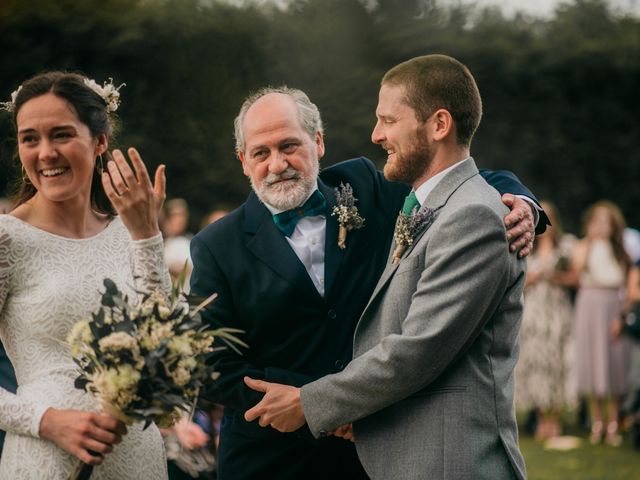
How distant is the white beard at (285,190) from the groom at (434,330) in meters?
0.50

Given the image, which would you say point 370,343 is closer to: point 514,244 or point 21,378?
point 514,244

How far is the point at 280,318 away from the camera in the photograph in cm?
416

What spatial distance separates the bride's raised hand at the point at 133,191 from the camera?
11.7 feet

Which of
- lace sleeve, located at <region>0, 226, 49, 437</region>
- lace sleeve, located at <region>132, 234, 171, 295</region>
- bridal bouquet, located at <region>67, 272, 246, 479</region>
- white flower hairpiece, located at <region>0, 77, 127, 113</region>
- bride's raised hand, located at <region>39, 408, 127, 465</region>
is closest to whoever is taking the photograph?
bridal bouquet, located at <region>67, 272, 246, 479</region>

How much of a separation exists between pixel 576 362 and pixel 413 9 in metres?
5.57

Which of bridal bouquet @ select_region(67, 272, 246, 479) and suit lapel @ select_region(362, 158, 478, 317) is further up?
suit lapel @ select_region(362, 158, 478, 317)

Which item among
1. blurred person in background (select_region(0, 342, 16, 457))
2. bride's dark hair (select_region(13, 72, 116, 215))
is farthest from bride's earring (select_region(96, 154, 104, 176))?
blurred person in background (select_region(0, 342, 16, 457))

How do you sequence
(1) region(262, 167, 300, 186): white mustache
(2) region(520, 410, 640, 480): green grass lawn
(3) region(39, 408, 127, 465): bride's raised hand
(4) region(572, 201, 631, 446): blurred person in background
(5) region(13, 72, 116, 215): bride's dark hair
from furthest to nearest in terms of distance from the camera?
1. (4) region(572, 201, 631, 446): blurred person in background
2. (2) region(520, 410, 640, 480): green grass lawn
3. (1) region(262, 167, 300, 186): white mustache
4. (5) region(13, 72, 116, 215): bride's dark hair
5. (3) region(39, 408, 127, 465): bride's raised hand

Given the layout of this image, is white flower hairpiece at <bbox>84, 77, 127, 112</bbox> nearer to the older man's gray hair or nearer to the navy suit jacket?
the older man's gray hair

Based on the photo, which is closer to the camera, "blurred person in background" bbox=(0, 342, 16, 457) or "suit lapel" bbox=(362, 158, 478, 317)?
"suit lapel" bbox=(362, 158, 478, 317)

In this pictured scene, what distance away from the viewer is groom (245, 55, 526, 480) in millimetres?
3541

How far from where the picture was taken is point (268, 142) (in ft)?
13.8

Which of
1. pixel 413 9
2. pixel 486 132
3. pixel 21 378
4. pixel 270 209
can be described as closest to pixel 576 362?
pixel 486 132

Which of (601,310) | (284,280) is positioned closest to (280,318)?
(284,280)
